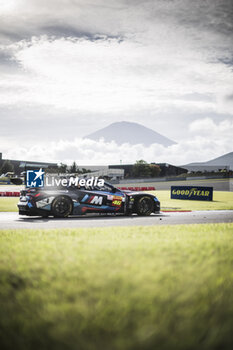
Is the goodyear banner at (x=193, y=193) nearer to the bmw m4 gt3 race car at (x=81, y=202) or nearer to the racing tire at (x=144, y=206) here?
the racing tire at (x=144, y=206)

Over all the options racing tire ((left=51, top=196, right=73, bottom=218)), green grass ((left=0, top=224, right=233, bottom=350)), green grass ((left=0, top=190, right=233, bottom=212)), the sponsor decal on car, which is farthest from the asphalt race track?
green grass ((left=0, top=190, right=233, bottom=212))

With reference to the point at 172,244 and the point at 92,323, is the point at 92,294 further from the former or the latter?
the point at 172,244

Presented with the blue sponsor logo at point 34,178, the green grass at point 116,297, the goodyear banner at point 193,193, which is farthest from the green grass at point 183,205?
the green grass at point 116,297

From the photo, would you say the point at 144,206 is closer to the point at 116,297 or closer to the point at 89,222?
the point at 89,222

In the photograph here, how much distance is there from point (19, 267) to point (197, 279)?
2023 mm

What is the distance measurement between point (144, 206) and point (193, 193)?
14335mm

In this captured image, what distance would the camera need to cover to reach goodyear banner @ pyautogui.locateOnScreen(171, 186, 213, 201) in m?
24.5

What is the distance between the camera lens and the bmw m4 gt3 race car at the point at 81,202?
1114 cm

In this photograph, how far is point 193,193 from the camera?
25.8m

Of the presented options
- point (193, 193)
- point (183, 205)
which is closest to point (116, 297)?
point (183, 205)

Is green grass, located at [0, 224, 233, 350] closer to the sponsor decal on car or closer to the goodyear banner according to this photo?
the sponsor decal on car

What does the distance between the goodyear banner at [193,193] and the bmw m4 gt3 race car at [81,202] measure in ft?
42.9

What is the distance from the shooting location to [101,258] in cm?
412

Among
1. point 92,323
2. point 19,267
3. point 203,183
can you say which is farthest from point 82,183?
point 203,183
